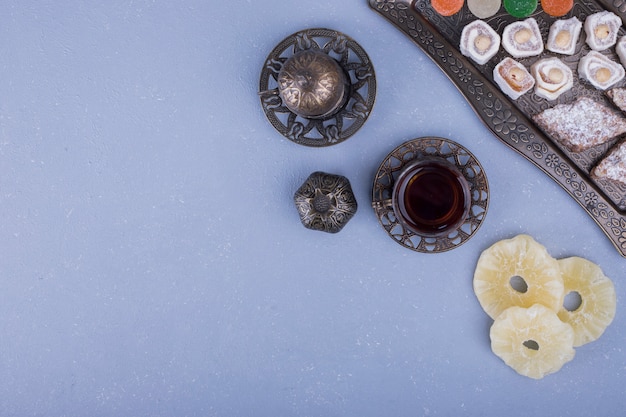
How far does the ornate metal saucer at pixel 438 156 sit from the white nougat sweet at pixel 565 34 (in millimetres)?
378

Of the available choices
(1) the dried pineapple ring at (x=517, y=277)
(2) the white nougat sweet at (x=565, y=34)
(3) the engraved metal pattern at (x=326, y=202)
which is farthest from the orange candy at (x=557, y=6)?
(3) the engraved metal pattern at (x=326, y=202)

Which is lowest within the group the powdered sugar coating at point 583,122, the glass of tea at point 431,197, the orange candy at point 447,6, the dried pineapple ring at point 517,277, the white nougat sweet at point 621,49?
the dried pineapple ring at point 517,277

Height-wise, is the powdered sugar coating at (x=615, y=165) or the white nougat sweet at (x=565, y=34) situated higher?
the white nougat sweet at (x=565, y=34)

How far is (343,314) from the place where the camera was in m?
1.65

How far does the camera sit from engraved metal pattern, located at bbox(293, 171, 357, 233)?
1535mm

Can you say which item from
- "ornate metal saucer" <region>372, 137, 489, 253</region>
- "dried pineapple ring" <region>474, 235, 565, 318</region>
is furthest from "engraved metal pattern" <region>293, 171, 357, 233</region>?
"dried pineapple ring" <region>474, 235, 565, 318</region>

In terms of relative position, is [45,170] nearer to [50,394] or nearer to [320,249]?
[50,394]

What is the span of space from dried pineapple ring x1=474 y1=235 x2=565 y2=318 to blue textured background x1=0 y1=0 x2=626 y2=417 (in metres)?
0.04

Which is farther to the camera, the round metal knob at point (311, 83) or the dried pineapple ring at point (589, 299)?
the dried pineapple ring at point (589, 299)

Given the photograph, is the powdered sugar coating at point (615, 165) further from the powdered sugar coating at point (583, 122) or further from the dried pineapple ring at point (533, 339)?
the dried pineapple ring at point (533, 339)

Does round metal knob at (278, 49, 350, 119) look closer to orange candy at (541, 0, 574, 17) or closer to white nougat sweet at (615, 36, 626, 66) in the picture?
orange candy at (541, 0, 574, 17)

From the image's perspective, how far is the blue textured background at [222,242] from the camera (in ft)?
5.26

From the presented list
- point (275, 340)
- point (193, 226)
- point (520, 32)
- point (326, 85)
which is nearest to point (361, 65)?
point (326, 85)

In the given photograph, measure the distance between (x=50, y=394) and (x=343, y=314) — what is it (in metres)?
0.94
